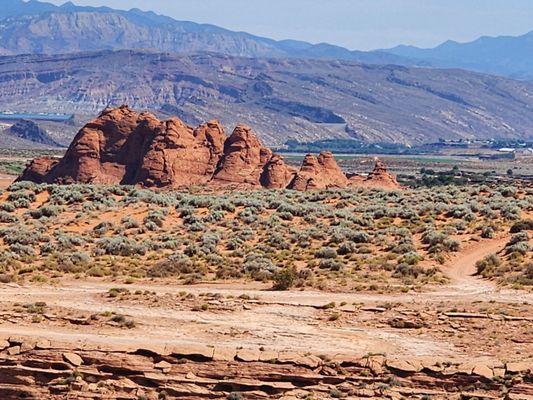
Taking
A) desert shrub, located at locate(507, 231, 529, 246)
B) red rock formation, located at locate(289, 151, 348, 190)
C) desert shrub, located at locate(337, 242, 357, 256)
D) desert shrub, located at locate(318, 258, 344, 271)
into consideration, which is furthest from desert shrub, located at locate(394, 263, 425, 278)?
red rock formation, located at locate(289, 151, 348, 190)

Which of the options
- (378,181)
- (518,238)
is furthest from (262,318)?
(378,181)

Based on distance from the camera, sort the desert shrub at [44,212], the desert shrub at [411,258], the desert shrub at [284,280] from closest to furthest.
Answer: the desert shrub at [284,280]
the desert shrub at [411,258]
the desert shrub at [44,212]

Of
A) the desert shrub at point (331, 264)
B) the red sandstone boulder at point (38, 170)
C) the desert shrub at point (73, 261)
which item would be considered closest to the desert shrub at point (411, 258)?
the desert shrub at point (331, 264)

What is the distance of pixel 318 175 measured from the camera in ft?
294

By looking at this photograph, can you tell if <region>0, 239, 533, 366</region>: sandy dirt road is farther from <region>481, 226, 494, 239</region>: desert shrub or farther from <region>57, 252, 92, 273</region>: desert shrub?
<region>481, 226, 494, 239</region>: desert shrub

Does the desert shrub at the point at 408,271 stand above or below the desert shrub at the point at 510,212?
below

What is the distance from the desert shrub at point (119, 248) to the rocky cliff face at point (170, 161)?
44645 mm

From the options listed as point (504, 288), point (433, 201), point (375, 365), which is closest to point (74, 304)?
point (375, 365)

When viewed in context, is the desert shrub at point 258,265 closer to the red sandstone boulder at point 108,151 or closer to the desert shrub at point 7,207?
the desert shrub at point 7,207

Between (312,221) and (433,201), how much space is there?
37.8 ft

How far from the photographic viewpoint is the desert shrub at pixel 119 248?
4147 cm

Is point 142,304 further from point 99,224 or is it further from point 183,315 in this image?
point 99,224

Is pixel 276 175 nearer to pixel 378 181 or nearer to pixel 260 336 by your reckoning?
pixel 378 181

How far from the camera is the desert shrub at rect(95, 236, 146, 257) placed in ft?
136
